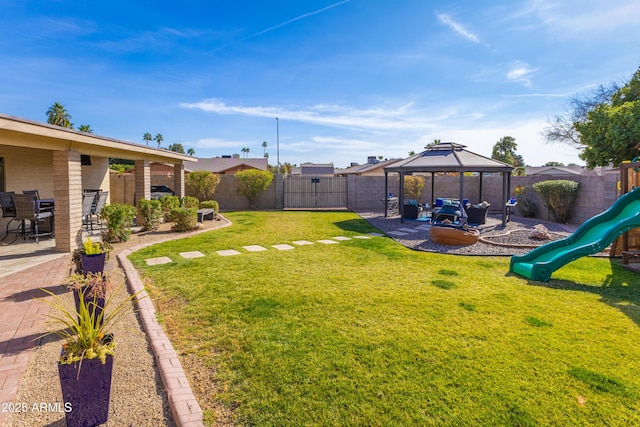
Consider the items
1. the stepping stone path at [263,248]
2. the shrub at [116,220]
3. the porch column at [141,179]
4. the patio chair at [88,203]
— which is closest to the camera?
the stepping stone path at [263,248]

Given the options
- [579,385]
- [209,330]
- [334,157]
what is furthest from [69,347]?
[334,157]

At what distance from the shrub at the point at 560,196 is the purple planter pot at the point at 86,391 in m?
15.4

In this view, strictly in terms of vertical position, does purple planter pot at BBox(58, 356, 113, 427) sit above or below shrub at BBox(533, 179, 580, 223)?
below

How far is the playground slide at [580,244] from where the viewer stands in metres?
5.75

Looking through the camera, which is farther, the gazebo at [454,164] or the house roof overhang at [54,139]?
the gazebo at [454,164]

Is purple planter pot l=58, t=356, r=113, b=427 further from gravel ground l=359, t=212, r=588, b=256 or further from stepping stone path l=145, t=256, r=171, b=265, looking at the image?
gravel ground l=359, t=212, r=588, b=256

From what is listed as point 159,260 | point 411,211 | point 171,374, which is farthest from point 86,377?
point 411,211

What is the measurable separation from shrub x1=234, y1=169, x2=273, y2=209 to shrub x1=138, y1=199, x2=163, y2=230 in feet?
26.4

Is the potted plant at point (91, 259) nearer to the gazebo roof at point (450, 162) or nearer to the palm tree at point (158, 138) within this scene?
the gazebo roof at point (450, 162)

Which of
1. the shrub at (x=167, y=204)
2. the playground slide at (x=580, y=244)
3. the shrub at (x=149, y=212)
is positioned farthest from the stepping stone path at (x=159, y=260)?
the playground slide at (x=580, y=244)

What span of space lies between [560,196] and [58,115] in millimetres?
52387

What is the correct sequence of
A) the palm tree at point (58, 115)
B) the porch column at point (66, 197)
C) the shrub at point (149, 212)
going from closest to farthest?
the porch column at point (66, 197)
the shrub at point (149, 212)
the palm tree at point (58, 115)

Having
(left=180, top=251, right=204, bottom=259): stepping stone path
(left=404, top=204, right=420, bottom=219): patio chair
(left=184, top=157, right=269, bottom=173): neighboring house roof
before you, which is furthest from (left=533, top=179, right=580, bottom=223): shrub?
(left=184, top=157, right=269, bottom=173): neighboring house roof

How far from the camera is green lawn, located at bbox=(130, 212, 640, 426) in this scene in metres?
2.51
